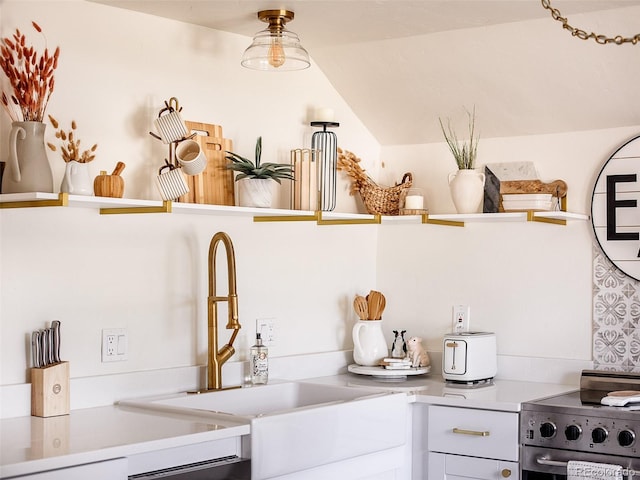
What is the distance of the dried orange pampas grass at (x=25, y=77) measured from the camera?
249cm

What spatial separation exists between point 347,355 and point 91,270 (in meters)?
1.33

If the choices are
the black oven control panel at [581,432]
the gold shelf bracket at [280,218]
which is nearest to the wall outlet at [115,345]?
the gold shelf bracket at [280,218]

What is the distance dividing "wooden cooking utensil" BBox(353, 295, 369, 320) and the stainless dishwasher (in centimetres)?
129

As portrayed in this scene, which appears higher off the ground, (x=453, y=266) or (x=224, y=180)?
(x=224, y=180)

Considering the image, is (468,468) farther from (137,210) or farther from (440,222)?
(137,210)

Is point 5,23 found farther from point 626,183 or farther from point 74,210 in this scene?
point 626,183

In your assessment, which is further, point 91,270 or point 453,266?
point 453,266

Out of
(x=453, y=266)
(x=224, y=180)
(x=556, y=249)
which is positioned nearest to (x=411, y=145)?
(x=453, y=266)

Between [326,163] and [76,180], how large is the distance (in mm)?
1181

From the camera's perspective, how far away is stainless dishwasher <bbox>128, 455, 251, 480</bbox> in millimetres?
2232

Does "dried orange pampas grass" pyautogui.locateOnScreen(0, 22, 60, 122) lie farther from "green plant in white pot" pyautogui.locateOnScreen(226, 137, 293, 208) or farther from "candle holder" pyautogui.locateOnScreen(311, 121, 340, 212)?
"candle holder" pyautogui.locateOnScreen(311, 121, 340, 212)

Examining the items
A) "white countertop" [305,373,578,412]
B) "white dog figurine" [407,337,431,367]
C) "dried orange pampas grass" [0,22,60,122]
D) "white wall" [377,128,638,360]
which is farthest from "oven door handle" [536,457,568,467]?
"dried orange pampas grass" [0,22,60,122]

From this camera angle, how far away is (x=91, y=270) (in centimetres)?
279

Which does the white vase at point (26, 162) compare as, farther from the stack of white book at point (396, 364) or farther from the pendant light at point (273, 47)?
the stack of white book at point (396, 364)
